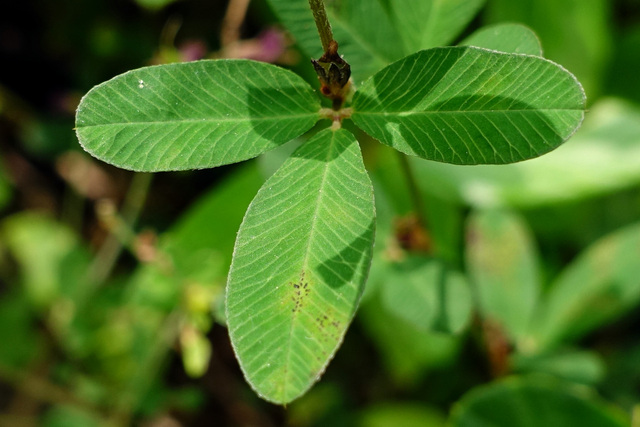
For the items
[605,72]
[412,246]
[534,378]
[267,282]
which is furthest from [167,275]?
[605,72]

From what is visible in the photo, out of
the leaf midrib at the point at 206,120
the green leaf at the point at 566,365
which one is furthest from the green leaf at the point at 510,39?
the green leaf at the point at 566,365

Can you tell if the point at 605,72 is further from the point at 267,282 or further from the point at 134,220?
the point at 267,282

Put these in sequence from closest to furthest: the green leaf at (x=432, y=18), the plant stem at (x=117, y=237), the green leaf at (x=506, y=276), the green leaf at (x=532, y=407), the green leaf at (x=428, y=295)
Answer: the green leaf at (x=432, y=18)
the green leaf at (x=428, y=295)
the green leaf at (x=532, y=407)
the green leaf at (x=506, y=276)
the plant stem at (x=117, y=237)

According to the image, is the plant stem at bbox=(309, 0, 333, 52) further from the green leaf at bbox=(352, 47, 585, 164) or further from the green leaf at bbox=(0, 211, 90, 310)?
the green leaf at bbox=(0, 211, 90, 310)

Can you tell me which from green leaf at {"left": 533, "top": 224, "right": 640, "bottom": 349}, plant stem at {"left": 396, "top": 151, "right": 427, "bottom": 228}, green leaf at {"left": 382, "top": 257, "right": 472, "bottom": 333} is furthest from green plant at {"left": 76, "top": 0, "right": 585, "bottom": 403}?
green leaf at {"left": 533, "top": 224, "right": 640, "bottom": 349}

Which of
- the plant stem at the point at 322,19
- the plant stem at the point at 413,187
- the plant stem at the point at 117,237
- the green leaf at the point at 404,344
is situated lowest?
the green leaf at the point at 404,344

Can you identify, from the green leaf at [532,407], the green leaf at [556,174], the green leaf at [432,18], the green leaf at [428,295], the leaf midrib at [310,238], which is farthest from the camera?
the green leaf at [556,174]

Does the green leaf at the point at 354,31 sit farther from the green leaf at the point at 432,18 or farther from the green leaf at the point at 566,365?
the green leaf at the point at 566,365
